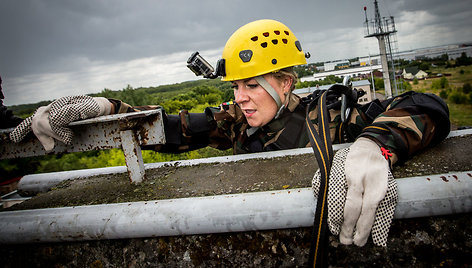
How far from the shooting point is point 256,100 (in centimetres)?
290

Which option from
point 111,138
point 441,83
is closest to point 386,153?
point 111,138

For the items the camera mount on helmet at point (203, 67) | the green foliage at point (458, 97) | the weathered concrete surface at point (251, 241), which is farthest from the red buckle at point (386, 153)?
the green foliage at point (458, 97)

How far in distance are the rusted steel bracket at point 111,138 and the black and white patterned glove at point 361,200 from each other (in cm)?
132

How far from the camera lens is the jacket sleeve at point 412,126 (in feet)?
5.77

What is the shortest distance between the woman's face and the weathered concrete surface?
0.83 m

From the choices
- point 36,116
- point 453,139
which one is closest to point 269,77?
point 453,139

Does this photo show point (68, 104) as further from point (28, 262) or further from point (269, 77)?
point (269, 77)

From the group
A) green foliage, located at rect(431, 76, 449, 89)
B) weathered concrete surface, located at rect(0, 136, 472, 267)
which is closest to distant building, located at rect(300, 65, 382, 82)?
green foliage, located at rect(431, 76, 449, 89)

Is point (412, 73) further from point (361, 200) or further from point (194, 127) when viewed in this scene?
point (361, 200)

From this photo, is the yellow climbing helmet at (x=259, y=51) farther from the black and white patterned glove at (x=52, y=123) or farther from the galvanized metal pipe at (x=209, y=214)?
the galvanized metal pipe at (x=209, y=214)

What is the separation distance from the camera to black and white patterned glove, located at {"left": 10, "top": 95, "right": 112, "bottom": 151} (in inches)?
78.1

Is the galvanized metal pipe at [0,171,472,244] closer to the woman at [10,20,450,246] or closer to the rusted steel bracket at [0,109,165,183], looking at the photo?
the woman at [10,20,450,246]

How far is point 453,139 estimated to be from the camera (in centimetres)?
219

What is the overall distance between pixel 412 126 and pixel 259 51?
63.8 inches
